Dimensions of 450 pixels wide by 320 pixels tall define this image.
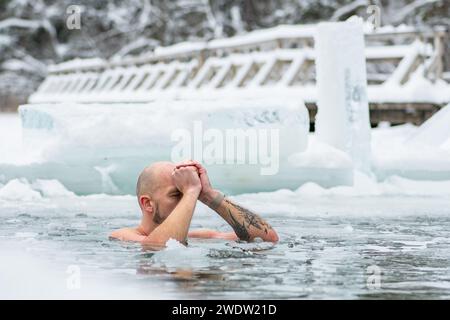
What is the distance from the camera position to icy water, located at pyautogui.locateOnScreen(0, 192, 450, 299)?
165 inches

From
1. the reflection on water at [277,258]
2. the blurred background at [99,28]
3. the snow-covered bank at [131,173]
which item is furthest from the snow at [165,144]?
the blurred background at [99,28]

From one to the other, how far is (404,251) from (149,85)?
1823cm

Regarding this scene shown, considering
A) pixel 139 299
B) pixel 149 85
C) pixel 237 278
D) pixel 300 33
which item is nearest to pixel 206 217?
pixel 237 278

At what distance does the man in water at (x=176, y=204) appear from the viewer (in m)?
5.14

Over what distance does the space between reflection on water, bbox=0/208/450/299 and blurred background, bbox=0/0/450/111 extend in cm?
3126

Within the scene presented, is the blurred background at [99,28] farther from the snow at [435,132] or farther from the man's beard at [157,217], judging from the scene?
the man's beard at [157,217]

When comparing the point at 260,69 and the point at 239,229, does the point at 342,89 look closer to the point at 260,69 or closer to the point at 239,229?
the point at 239,229

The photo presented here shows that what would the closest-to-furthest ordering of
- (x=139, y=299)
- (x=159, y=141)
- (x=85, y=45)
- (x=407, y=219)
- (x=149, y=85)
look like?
(x=139, y=299) → (x=407, y=219) → (x=159, y=141) → (x=149, y=85) → (x=85, y=45)

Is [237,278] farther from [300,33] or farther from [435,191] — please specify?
[300,33]

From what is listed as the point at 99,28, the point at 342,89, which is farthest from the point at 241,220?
the point at 99,28

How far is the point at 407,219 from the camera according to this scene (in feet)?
23.4

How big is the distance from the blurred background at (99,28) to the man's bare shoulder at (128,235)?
31969mm

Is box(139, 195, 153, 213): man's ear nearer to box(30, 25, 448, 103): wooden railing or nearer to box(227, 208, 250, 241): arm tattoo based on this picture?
box(227, 208, 250, 241): arm tattoo

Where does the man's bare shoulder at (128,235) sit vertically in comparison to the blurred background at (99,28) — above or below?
below
